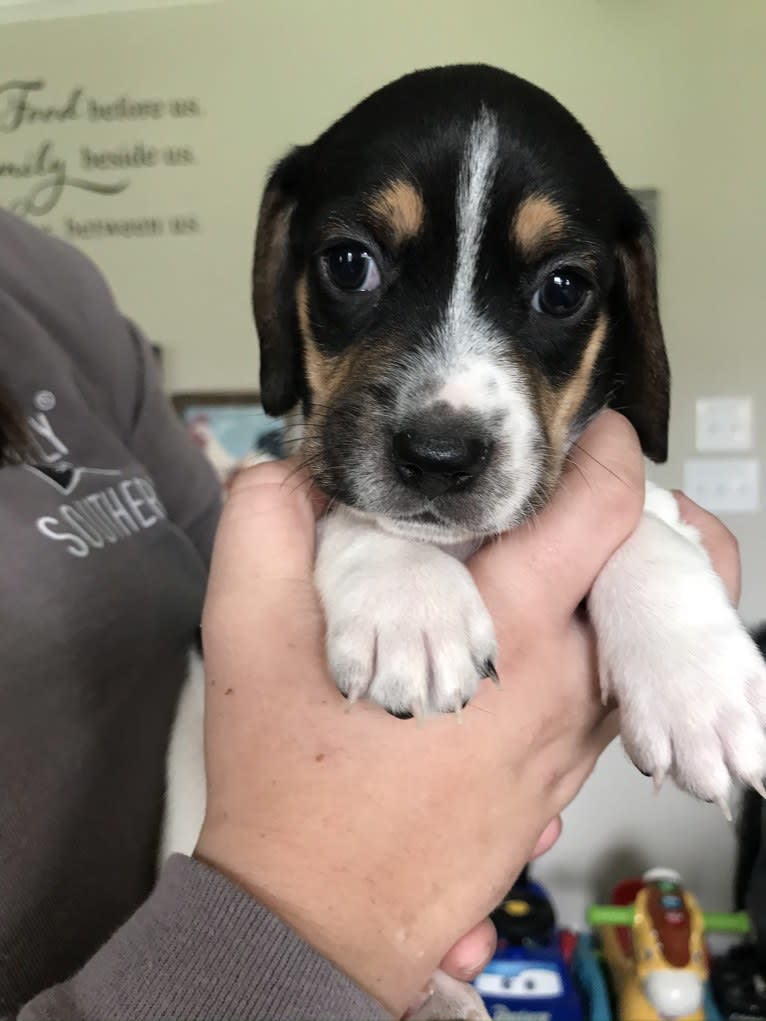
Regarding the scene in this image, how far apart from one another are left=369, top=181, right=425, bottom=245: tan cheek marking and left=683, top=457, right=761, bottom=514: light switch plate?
9.65ft

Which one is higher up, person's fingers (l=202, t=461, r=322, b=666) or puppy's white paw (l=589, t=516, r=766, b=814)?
person's fingers (l=202, t=461, r=322, b=666)

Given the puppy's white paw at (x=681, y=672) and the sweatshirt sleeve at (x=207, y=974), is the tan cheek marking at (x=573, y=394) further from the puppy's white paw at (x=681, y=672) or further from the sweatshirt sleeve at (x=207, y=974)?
the sweatshirt sleeve at (x=207, y=974)

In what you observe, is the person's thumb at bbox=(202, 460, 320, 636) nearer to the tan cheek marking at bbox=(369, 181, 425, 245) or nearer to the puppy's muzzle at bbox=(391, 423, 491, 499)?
the puppy's muzzle at bbox=(391, 423, 491, 499)

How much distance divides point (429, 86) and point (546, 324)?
435mm

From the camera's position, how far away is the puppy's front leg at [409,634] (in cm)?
96

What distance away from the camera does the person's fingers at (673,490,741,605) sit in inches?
56.5

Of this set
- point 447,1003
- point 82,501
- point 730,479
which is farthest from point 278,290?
point 730,479

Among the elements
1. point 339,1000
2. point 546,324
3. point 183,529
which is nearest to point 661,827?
point 183,529

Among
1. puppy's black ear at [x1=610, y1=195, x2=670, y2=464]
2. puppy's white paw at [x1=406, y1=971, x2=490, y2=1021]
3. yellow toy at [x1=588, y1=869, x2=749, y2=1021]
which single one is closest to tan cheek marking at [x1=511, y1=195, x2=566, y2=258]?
puppy's black ear at [x1=610, y1=195, x2=670, y2=464]

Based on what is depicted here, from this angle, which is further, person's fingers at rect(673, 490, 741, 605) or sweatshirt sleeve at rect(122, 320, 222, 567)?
sweatshirt sleeve at rect(122, 320, 222, 567)

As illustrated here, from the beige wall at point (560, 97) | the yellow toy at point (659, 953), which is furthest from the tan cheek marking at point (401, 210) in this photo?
the beige wall at point (560, 97)

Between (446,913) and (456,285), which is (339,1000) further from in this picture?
(456,285)

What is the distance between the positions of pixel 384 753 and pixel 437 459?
39cm

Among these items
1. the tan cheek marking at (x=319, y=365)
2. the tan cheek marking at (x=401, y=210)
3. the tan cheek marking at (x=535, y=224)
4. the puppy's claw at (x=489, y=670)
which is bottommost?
the puppy's claw at (x=489, y=670)
